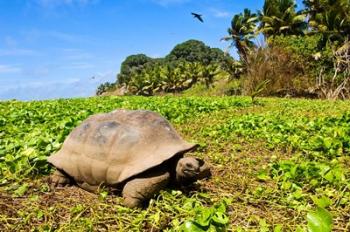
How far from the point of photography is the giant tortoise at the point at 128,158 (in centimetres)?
431

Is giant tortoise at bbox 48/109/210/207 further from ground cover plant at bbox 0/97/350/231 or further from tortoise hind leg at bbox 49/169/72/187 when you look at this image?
ground cover plant at bbox 0/97/350/231

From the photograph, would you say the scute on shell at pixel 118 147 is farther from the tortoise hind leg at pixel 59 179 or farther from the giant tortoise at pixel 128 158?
the tortoise hind leg at pixel 59 179

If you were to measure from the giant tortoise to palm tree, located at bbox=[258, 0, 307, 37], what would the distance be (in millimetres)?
38629

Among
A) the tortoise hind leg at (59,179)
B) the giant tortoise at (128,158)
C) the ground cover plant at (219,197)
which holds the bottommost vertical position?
the ground cover plant at (219,197)

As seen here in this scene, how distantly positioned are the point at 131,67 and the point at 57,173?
10180 centimetres

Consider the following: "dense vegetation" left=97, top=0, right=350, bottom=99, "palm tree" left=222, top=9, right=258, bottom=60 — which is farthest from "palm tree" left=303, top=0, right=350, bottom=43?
"palm tree" left=222, top=9, right=258, bottom=60

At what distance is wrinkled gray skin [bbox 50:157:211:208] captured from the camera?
424 centimetres

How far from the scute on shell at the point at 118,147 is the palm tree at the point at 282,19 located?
1520 inches

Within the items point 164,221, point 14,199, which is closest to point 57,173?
point 14,199

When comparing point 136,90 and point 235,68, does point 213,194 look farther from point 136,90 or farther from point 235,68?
point 136,90

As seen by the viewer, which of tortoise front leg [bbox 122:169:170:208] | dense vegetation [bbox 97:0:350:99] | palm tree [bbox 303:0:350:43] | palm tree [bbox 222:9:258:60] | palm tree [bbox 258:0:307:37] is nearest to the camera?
tortoise front leg [bbox 122:169:170:208]

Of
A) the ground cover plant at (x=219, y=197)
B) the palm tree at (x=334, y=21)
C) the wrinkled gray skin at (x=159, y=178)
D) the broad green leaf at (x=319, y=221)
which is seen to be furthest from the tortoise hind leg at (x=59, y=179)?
the palm tree at (x=334, y=21)

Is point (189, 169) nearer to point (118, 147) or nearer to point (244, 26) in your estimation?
point (118, 147)

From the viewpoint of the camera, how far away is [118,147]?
4.57 m
